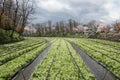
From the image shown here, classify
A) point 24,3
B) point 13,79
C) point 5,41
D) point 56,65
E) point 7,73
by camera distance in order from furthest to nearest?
point 24,3
point 5,41
point 56,65
point 7,73
point 13,79

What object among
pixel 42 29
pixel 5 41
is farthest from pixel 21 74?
pixel 42 29

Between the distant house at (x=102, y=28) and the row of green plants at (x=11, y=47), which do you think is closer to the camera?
the row of green plants at (x=11, y=47)

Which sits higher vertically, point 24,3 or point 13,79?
point 24,3

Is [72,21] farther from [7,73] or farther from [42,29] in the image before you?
[7,73]

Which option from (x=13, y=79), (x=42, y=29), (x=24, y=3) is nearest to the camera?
(x=13, y=79)

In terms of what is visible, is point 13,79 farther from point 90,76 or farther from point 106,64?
point 106,64

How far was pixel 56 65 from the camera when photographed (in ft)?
57.6

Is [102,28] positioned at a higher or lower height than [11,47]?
higher

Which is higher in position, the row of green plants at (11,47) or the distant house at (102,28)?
the distant house at (102,28)

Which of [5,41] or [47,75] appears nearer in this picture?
[47,75]

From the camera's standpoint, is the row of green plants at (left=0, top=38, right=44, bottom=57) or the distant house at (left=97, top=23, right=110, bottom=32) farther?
the distant house at (left=97, top=23, right=110, bottom=32)

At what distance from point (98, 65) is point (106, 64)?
2.64 ft

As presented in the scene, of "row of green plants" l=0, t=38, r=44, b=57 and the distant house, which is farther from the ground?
the distant house

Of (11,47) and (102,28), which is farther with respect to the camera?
(102,28)
